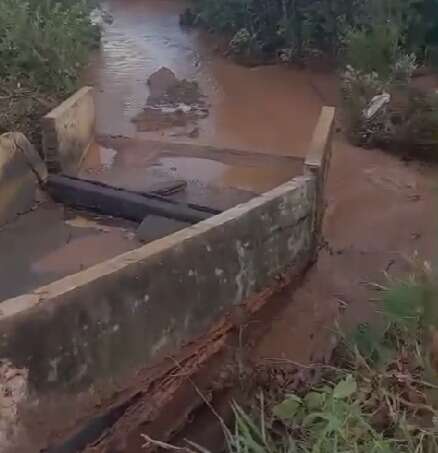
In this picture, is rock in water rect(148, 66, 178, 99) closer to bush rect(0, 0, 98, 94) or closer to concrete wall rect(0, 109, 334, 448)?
bush rect(0, 0, 98, 94)

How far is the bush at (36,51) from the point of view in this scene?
7332 mm

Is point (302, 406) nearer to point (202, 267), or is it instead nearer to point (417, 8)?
point (202, 267)

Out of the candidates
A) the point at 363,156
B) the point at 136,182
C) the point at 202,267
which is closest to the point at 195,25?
the point at 363,156

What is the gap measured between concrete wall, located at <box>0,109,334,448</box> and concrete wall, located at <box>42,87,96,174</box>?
2.10 meters

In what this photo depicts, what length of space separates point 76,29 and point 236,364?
5.83 m

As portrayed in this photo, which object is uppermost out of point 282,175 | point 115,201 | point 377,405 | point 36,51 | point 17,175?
point 36,51

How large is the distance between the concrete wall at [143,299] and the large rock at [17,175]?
2.01 metres

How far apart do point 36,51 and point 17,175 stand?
218 centimetres

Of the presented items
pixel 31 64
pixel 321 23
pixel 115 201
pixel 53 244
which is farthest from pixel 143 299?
pixel 321 23

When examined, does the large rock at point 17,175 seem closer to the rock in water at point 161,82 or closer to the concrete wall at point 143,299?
the concrete wall at point 143,299

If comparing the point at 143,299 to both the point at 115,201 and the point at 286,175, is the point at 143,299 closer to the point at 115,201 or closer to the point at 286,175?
the point at 115,201

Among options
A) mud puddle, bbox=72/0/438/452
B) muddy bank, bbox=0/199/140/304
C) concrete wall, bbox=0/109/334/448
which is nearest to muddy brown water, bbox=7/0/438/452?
mud puddle, bbox=72/0/438/452

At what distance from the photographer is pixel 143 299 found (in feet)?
12.3

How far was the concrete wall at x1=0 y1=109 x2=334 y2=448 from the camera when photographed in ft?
10.9
